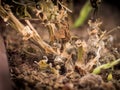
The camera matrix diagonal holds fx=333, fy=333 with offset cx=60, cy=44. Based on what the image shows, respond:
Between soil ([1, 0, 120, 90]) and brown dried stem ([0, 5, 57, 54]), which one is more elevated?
brown dried stem ([0, 5, 57, 54])

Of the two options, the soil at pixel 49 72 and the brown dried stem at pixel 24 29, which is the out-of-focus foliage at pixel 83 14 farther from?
the brown dried stem at pixel 24 29

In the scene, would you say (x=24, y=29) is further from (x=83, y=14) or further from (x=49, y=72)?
(x=83, y=14)

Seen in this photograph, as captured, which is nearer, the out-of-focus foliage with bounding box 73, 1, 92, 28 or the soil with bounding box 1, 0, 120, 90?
the soil with bounding box 1, 0, 120, 90

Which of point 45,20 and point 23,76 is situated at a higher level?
point 45,20

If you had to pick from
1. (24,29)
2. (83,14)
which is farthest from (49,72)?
(83,14)

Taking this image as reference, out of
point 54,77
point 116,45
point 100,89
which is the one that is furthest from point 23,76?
point 116,45

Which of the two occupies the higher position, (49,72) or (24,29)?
(24,29)

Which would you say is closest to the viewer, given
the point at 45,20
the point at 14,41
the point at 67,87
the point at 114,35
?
the point at 67,87

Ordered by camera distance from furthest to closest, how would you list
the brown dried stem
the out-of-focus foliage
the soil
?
the out-of-focus foliage < the brown dried stem < the soil

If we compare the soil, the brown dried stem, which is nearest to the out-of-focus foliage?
the soil

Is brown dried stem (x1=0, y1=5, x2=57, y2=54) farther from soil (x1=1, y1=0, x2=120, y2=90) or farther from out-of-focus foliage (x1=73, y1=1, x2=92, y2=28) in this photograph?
out-of-focus foliage (x1=73, y1=1, x2=92, y2=28)

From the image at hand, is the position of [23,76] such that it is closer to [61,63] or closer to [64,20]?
[61,63]
